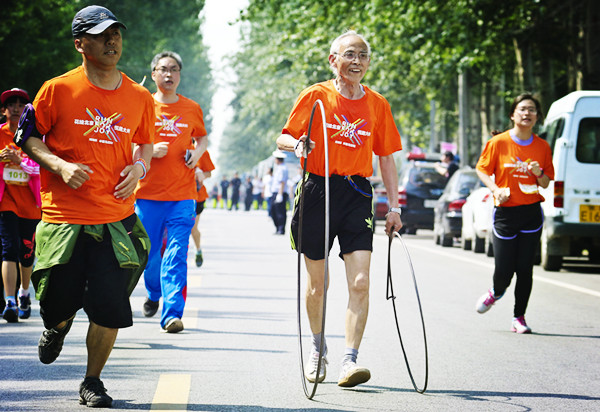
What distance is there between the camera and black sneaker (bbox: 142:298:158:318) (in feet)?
32.0

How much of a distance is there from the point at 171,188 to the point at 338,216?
259cm

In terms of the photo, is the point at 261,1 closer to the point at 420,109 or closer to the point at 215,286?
the point at 215,286

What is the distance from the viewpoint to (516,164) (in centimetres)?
945

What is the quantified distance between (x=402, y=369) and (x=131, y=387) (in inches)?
72.3

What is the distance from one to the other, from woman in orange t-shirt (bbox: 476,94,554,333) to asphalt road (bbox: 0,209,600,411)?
0.48 metres

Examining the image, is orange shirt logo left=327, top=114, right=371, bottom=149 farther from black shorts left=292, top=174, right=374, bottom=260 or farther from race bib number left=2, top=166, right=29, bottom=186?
race bib number left=2, top=166, right=29, bottom=186

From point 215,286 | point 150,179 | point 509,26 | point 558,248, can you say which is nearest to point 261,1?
point 509,26

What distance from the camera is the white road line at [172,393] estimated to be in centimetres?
587

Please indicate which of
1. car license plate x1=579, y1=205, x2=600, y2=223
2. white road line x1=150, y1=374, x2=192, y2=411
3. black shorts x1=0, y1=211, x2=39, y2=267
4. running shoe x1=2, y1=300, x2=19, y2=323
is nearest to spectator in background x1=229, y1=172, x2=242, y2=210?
car license plate x1=579, y1=205, x2=600, y2=223

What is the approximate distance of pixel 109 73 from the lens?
228 inches

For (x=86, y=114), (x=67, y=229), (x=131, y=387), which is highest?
(x=86, y=114)

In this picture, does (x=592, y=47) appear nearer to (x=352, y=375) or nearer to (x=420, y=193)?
(x=420, y=193)

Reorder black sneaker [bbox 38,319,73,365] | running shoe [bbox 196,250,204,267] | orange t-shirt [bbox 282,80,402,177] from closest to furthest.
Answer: black sneaker [bbox 38,319,73,365] → orange t-shirt [bbox 282,80,402,177] → running shoe [bbox 196,250,204,267]

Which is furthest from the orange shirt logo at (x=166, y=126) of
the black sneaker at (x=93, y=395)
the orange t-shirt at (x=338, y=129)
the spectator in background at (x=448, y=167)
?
the spectator in background at (x=448, y=167)
